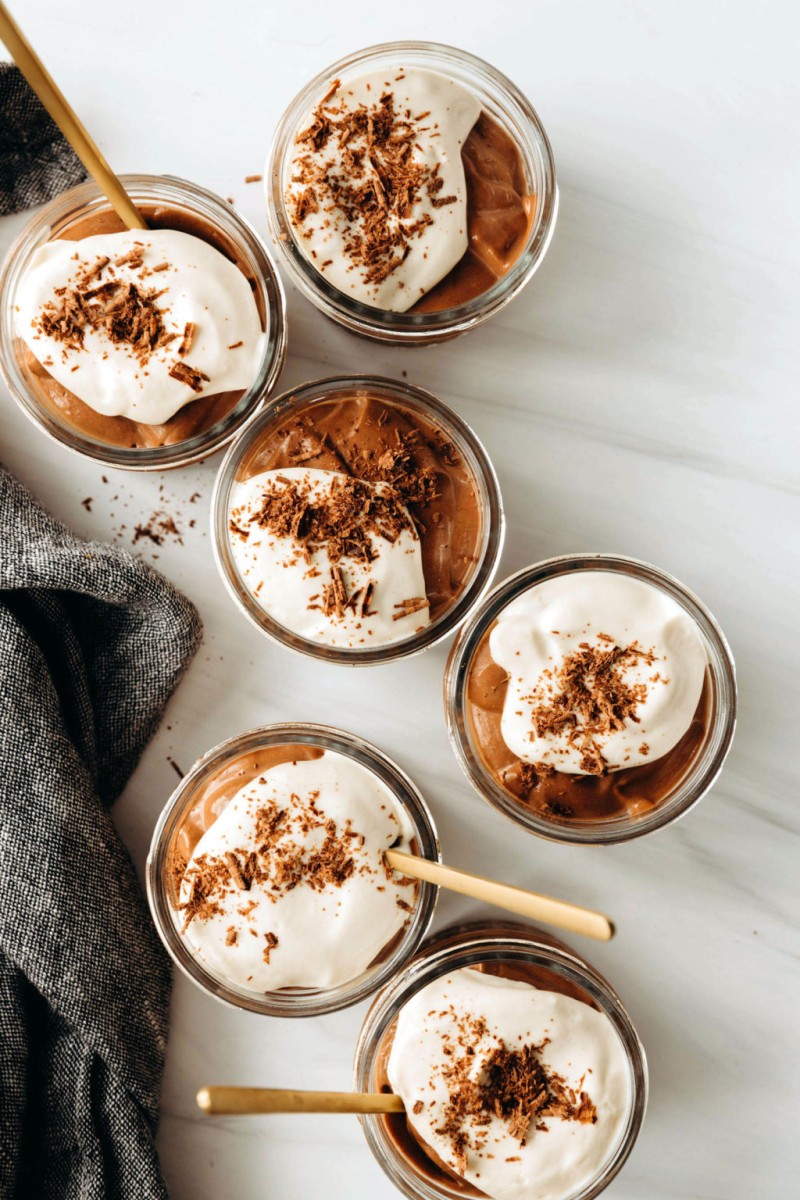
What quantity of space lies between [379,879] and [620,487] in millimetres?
615

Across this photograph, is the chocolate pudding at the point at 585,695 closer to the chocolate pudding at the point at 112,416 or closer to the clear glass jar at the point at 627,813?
the clear glass jar at the point at 627,813

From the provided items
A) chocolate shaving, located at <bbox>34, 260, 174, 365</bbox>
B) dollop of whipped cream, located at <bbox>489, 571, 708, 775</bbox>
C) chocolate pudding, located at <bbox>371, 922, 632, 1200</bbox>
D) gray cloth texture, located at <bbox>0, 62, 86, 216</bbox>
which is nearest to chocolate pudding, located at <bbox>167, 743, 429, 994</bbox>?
chocolate pudding, located at <bbox>371, 922, 632, 1200</bbox>

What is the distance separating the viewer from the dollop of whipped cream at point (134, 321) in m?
1.21

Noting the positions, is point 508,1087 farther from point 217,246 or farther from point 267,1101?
point 217,246

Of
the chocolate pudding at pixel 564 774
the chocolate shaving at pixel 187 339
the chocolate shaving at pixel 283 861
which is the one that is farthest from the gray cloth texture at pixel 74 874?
the chocolate pudding at pixel 564 774

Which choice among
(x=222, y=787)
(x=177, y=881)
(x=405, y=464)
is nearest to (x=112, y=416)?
(x=405, y=464)

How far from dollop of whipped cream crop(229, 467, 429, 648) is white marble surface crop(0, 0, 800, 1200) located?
18 centimetres

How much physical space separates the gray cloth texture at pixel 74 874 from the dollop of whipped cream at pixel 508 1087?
1.23 feet

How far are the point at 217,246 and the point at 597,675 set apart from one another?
28.2 inches

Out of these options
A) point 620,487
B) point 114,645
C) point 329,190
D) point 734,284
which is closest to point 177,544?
point 114,645

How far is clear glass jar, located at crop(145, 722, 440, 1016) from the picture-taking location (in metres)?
1.29

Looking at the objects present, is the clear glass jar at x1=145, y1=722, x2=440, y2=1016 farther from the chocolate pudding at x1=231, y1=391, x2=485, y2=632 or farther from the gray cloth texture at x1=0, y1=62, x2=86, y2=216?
the gray cloth texture at x1=0, y1=62, x2=86, y2=216

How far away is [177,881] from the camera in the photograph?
129 cm

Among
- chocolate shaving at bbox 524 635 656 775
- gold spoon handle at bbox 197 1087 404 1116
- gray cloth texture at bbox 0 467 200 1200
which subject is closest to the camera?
gold spoon handle at bbox 197 1087 404 1116
